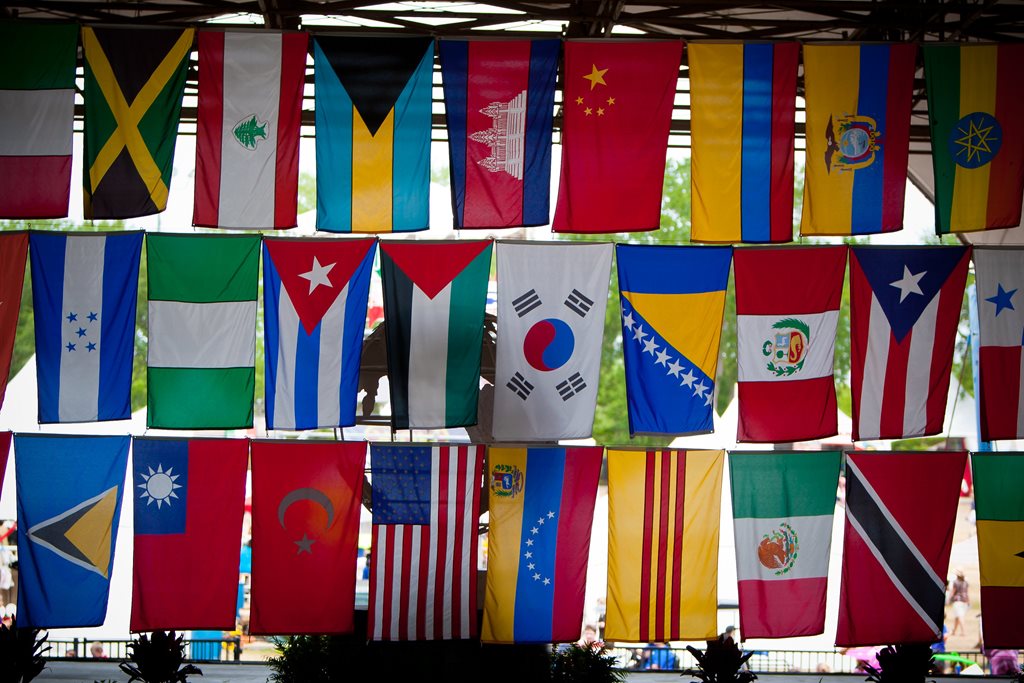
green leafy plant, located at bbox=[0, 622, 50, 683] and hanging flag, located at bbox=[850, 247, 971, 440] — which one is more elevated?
hanging flag, located at bbox=[850, 247, 971, 440]

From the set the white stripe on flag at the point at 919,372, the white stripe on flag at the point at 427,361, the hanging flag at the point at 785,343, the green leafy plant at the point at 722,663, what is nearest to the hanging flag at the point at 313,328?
the white stripe on flag at the point at 427,361

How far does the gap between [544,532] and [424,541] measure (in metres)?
1.35

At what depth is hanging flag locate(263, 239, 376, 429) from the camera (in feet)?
36.3

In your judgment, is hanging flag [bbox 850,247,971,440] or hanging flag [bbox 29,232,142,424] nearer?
hanging flag [bbox 29,232,142,424]

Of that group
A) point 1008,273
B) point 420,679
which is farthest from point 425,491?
point 1008,273

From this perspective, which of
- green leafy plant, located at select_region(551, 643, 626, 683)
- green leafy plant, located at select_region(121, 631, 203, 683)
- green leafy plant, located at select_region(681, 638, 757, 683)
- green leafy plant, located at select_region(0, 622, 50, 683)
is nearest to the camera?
green leafy plant, located at select_region(0, 622, 50, 683)

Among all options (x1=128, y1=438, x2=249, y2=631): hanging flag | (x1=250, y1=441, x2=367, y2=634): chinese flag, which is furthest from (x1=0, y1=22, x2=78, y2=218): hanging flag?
(x1=250, y1=441, x2=367, y2=634): chinese flag

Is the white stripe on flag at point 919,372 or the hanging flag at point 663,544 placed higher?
the white stripe on flag at point 919,372

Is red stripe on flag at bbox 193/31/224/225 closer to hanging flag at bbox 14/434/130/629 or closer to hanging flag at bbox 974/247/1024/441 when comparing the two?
hanging flag at bbox 14/434/130/629

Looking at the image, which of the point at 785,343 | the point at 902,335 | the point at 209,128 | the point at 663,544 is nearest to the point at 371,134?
the point at 209,128

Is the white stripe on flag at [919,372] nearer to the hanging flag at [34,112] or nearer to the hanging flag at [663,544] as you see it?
the hanging flag at [663,544]

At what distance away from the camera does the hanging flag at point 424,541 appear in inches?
437

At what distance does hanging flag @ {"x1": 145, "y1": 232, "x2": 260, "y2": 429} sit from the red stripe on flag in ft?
1.07

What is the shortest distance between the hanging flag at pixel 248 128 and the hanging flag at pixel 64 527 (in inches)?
115
